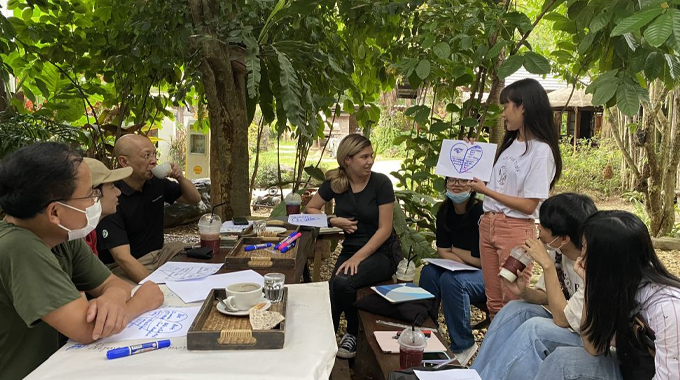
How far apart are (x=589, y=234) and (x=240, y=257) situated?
4.98 ft

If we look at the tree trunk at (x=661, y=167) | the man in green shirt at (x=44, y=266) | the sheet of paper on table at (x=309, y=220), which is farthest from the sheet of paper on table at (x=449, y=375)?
the tree trunk at (x=661, y=167)

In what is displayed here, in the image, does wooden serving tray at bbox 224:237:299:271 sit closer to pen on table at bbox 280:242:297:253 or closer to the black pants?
pen on table at bbox 280:242:297:253

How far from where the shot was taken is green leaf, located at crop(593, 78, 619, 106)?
8.43 ft

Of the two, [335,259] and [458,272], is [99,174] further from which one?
[335,259]

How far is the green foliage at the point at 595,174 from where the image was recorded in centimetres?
1200

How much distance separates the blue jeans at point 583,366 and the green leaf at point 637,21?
1.24 m

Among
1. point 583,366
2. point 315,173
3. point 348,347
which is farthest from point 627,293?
point 315,173

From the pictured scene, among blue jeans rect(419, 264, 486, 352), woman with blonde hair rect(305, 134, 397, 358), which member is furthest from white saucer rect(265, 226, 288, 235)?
blue jeans rect(419, 264, 486, 352)

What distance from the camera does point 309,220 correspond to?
346cm

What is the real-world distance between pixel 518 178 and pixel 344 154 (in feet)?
3.87

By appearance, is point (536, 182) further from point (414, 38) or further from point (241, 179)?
point (241, 179)

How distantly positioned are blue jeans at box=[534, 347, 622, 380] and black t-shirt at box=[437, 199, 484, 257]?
4.72ft

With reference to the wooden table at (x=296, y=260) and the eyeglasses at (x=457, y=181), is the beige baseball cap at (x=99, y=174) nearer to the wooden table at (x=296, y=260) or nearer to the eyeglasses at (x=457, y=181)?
the wooden table at (x=296, y=260)

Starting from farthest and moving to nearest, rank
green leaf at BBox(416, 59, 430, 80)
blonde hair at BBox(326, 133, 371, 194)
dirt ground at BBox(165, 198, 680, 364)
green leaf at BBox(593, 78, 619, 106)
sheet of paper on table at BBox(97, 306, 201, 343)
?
1. dirt ground at BBox(165, 198, 680, 364)
2. green leaf at BBox(416, 59, 430, 80)
3. blonde hair at BBox(326, 133, 371, 194)
4. green leaf at BBox(593, 78, 619, 106)
5. sheet of paper on table at BBox(97, 306, 201, 343)
